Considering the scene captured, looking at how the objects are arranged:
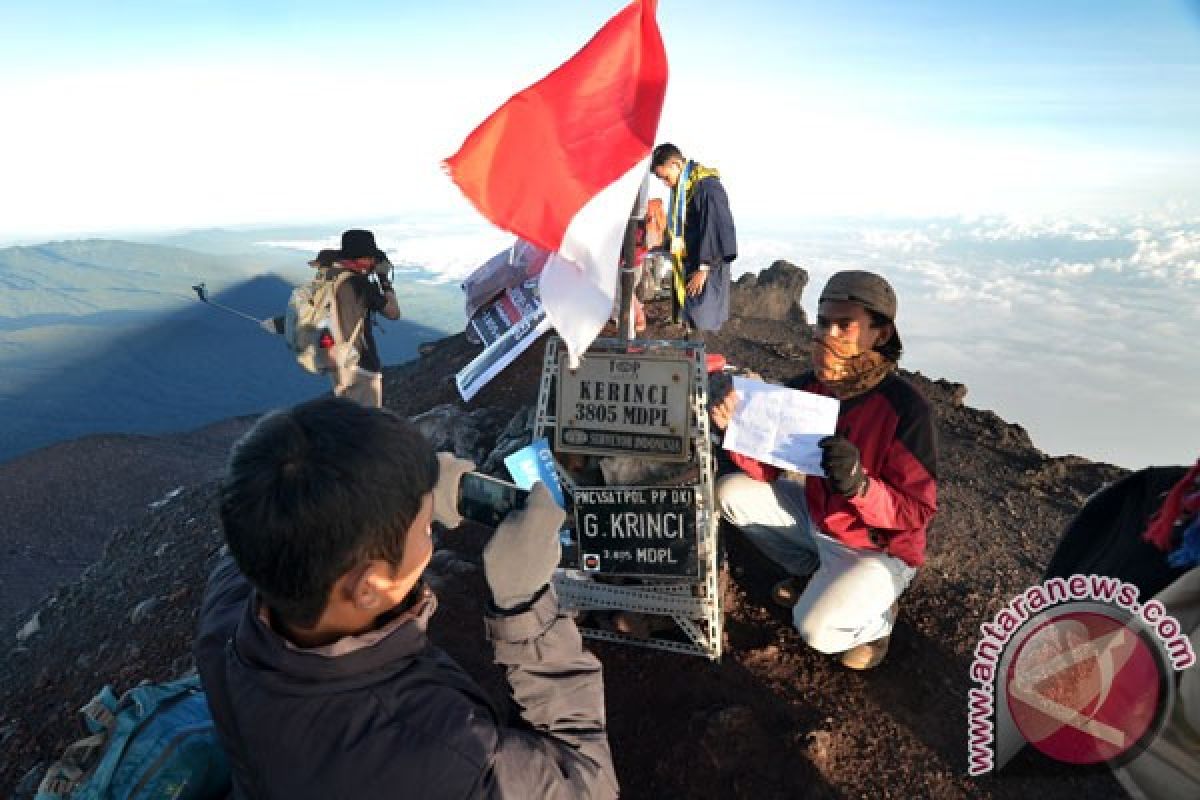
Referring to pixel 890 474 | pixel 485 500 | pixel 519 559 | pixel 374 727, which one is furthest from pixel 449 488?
pixel 890 474

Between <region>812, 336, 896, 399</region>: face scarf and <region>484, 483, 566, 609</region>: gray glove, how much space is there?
2.63m

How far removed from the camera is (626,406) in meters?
3.80

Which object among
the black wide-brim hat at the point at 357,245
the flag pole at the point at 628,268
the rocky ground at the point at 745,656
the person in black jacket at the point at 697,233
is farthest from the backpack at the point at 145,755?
the person in black jacket at the point at 697,233

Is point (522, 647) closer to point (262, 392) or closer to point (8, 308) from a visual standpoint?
point (262, 392)

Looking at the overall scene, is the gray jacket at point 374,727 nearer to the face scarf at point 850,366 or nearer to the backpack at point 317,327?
the face scarf at point 850,366

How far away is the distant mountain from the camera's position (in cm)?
2566

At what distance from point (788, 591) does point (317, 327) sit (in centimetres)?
547

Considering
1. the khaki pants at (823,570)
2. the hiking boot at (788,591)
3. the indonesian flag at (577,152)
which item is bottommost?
the hiking boot at (788,591)

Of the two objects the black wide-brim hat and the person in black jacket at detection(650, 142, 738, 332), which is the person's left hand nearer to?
the person in black jacket at detection(650, 142, 738, 332)

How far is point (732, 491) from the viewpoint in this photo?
4512 millimetres

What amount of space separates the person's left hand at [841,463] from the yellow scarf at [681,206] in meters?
5.22

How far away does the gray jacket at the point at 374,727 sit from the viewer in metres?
1.39

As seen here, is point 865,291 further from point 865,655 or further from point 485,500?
point 485,500

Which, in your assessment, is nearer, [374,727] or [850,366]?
[374,727]
